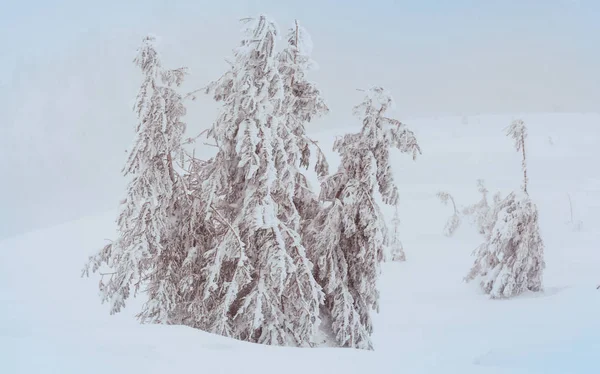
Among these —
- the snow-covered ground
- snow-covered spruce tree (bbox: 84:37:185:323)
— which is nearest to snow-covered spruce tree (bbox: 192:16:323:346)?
snow-covered spruce tree (bbox: 84:37:185:323)

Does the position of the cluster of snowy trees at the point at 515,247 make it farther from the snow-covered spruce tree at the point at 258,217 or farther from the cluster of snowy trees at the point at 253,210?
the snow-covered spruce tree at the point at 258,217

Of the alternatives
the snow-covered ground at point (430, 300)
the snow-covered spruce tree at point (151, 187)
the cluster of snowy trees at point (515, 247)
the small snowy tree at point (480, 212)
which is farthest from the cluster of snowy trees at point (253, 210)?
the small snowy tree at point (480, 212)

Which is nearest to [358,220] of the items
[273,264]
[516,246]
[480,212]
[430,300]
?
[273,264]

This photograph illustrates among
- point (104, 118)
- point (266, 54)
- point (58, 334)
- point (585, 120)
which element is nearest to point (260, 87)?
point (266, 54)

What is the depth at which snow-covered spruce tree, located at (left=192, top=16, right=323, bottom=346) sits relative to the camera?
8.77 m

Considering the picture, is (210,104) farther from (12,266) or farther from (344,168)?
(344,168)

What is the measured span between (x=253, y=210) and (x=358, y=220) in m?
2.61

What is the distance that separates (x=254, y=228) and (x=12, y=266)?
3049 centimetres

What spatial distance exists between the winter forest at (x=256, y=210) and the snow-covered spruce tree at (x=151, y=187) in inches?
0.9

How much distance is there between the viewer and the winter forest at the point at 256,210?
8.93 m

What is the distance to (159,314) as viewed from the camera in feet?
30.9

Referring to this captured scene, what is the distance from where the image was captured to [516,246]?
21.2 meters

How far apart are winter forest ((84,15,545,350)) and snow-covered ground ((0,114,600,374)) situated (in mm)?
1478

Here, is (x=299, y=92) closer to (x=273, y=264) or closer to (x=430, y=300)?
(x=273, y=264)
